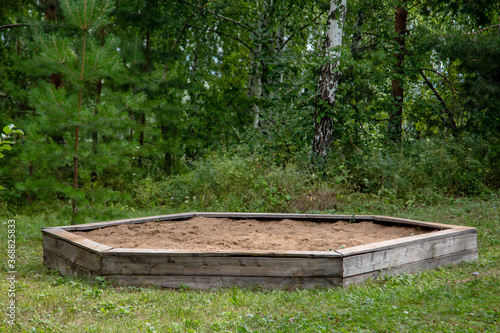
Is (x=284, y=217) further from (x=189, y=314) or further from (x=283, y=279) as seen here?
(x=189, y=314)

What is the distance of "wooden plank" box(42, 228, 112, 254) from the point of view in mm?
3874

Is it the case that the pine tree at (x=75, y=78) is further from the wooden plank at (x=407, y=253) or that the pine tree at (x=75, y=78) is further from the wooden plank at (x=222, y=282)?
the wooden plank at (x=407, y=253)

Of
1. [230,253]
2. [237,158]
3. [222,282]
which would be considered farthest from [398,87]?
[222,282]

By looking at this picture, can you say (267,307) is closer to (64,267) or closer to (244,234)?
(244,234)

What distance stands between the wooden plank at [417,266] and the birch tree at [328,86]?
4.60m

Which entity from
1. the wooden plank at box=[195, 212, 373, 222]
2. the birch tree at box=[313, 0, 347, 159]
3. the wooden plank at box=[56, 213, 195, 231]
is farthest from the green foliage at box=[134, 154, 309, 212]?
the wooden plank at box=[56, 213, 195, 231]

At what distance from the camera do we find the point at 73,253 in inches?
164

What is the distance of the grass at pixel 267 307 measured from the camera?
2826 mm

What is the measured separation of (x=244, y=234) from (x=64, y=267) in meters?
2.00

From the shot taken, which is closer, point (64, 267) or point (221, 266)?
point (221, 266)

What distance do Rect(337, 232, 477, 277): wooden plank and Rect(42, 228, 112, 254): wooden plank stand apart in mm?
2257

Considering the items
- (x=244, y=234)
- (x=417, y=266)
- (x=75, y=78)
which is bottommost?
(x=417, y=266)

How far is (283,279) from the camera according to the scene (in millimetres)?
3703

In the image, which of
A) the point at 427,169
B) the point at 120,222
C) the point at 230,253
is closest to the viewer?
the point at 230,253
